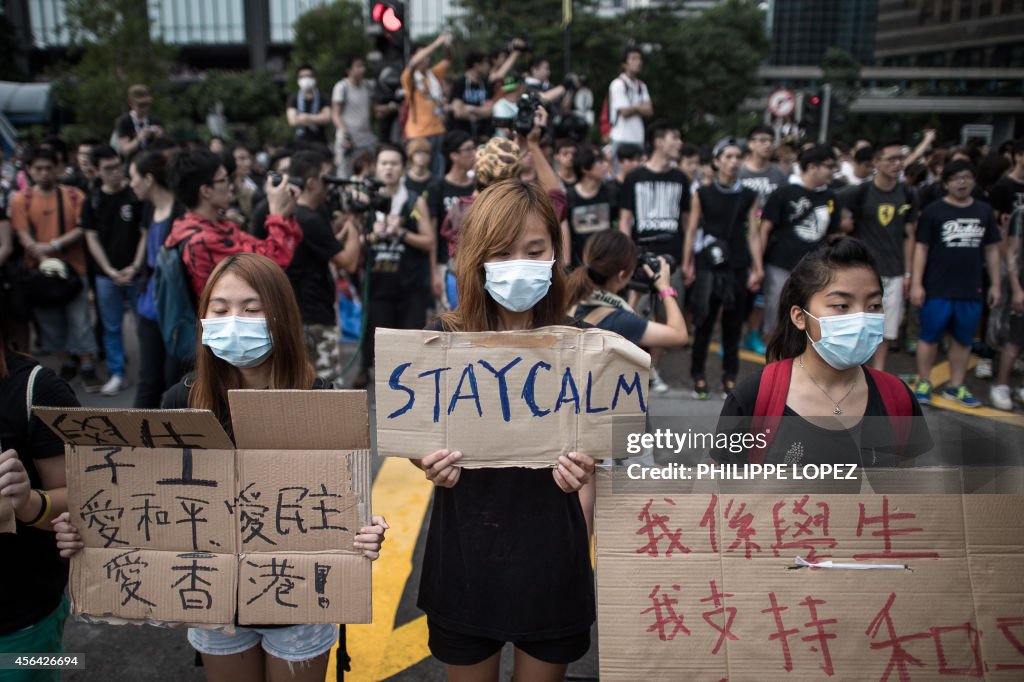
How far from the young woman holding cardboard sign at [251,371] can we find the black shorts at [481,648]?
1.30ft

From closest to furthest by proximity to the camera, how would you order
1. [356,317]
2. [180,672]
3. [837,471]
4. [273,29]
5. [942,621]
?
[942,621]
[837,471]
[180,672]
[356,317]
[273,29]

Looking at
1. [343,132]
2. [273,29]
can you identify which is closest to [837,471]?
[343,132]

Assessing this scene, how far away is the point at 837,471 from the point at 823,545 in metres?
0.20

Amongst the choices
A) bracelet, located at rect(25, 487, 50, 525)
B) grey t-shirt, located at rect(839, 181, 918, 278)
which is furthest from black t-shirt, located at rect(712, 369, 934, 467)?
grey t-shirt, located at rect(839, 181, 918, 278)

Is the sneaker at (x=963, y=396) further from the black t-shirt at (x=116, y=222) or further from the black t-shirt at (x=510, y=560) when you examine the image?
the black t-shirt at (x=116, y=222)

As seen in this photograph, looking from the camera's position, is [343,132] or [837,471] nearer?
[837,471]

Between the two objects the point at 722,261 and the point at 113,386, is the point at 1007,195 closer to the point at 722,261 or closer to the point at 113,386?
the point at 722,261

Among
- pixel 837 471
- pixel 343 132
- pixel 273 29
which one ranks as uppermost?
pixel 273 29

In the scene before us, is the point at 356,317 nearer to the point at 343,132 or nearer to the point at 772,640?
the point at 343,132

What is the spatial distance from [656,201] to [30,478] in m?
5.32

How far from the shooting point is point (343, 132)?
1039 centimetres

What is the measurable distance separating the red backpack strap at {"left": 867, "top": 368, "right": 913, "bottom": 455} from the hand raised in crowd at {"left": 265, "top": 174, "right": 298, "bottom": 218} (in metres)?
3.47

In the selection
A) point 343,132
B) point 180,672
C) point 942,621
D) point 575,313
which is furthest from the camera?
point 343,132

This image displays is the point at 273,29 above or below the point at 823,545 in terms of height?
above
